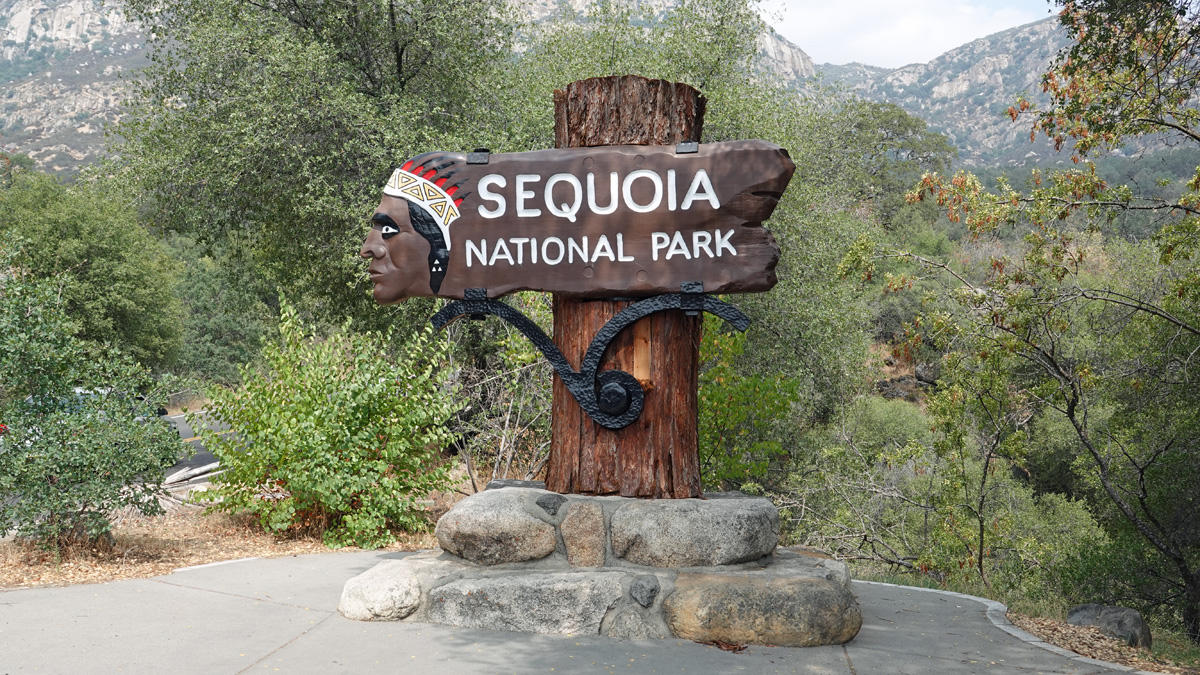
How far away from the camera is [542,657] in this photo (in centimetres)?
464

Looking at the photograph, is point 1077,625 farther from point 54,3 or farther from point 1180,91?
point 54,3

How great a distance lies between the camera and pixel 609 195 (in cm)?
598

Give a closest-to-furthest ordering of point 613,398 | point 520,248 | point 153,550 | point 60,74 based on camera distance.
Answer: point 613,398
point 520,248
point 153,550
point 60,74

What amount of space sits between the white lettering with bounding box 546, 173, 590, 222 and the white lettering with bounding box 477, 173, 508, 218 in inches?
12.5

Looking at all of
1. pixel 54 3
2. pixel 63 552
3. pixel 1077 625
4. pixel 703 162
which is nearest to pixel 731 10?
pixel 703 162

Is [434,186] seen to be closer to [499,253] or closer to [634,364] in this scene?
[499,253]

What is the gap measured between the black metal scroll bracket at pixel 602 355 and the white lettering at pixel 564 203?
746 mm

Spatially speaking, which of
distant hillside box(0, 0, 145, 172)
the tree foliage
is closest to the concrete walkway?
the tree foliage

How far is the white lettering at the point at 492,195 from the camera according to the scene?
20.2ft

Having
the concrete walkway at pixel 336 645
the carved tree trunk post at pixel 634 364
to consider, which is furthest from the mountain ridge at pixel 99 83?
the concrete walkway at pixel 336 645

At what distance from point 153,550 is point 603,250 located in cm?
456

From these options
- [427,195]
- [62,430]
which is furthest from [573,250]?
[62,430]

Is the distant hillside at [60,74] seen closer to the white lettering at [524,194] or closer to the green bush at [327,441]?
the green bush at [327,441]

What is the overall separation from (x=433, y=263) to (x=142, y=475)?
297 cm
